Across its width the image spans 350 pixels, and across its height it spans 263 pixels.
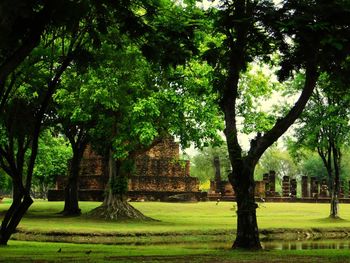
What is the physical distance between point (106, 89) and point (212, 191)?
136 ft

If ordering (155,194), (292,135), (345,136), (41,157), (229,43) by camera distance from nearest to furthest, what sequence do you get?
(229,43)
(345,136)
(292,135)
(41,157)
(155,194)

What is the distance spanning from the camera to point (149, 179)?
5569cm

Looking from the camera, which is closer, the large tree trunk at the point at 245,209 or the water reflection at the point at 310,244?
the large tree trunk at the point at 245,209

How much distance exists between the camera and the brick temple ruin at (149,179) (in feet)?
174

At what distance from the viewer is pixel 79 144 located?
39188 millimetres

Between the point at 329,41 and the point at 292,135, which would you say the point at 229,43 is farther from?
the point at 292,135

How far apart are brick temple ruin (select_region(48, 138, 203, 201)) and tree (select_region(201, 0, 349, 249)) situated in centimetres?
3539

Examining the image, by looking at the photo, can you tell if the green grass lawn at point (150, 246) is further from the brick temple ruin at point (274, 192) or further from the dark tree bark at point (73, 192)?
the brick temple ruin at point (274, 192)

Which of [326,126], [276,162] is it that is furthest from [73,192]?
[276,162]

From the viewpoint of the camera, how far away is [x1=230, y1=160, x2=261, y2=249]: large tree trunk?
16.3 meters

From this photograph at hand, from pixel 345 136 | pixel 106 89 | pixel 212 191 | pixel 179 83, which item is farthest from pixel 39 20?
pixel 212 191

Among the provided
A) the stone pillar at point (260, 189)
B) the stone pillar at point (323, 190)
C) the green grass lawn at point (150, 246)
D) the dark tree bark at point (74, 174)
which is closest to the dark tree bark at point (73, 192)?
the dark tree bark at point (74, 174)

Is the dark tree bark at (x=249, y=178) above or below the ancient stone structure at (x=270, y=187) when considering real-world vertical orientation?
below

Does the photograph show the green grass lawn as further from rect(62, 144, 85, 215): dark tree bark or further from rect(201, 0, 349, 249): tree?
rect(62, 144, 85, 215): dark tree bark
